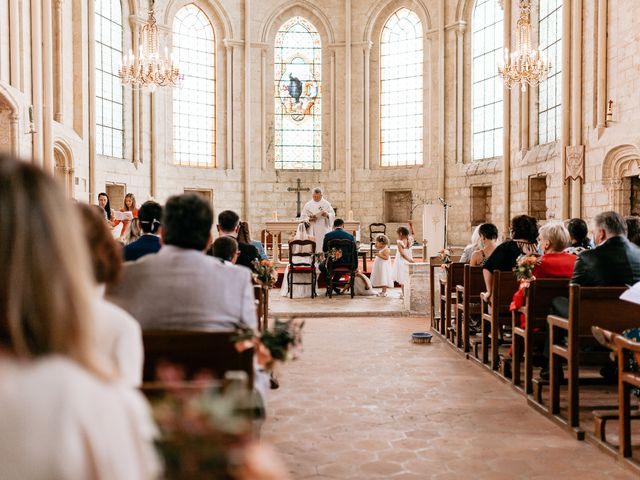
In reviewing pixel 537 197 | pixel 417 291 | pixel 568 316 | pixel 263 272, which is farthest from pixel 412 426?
pixel 537 197

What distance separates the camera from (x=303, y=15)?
65.4ft

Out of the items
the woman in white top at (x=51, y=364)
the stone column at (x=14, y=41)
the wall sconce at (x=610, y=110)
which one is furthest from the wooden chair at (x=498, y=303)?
the stone column at (x=14, y=41)

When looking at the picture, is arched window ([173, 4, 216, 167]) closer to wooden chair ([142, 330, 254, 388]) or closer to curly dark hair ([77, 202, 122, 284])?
wooden chair ([142, 330, 254, 388])

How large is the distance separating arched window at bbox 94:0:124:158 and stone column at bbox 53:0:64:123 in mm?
2559

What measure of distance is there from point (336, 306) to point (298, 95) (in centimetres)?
1101

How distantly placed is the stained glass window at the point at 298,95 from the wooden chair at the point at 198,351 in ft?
57.6

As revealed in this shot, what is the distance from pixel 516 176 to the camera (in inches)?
625

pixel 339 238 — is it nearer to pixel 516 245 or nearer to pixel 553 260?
pixel 516 245

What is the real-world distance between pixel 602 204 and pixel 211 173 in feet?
35.1

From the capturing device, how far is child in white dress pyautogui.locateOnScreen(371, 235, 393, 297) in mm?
12062

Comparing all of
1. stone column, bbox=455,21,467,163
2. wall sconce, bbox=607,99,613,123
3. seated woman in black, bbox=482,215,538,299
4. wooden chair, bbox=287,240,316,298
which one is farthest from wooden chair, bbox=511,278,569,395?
stone column, bbox=455,21,467,163

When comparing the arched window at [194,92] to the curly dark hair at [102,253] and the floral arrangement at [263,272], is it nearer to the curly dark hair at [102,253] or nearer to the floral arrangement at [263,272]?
the floral arrangement at [263,272]

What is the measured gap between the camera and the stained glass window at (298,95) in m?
20.1

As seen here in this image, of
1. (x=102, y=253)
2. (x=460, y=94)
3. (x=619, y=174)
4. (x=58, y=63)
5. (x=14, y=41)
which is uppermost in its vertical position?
(x=460, y=94)
